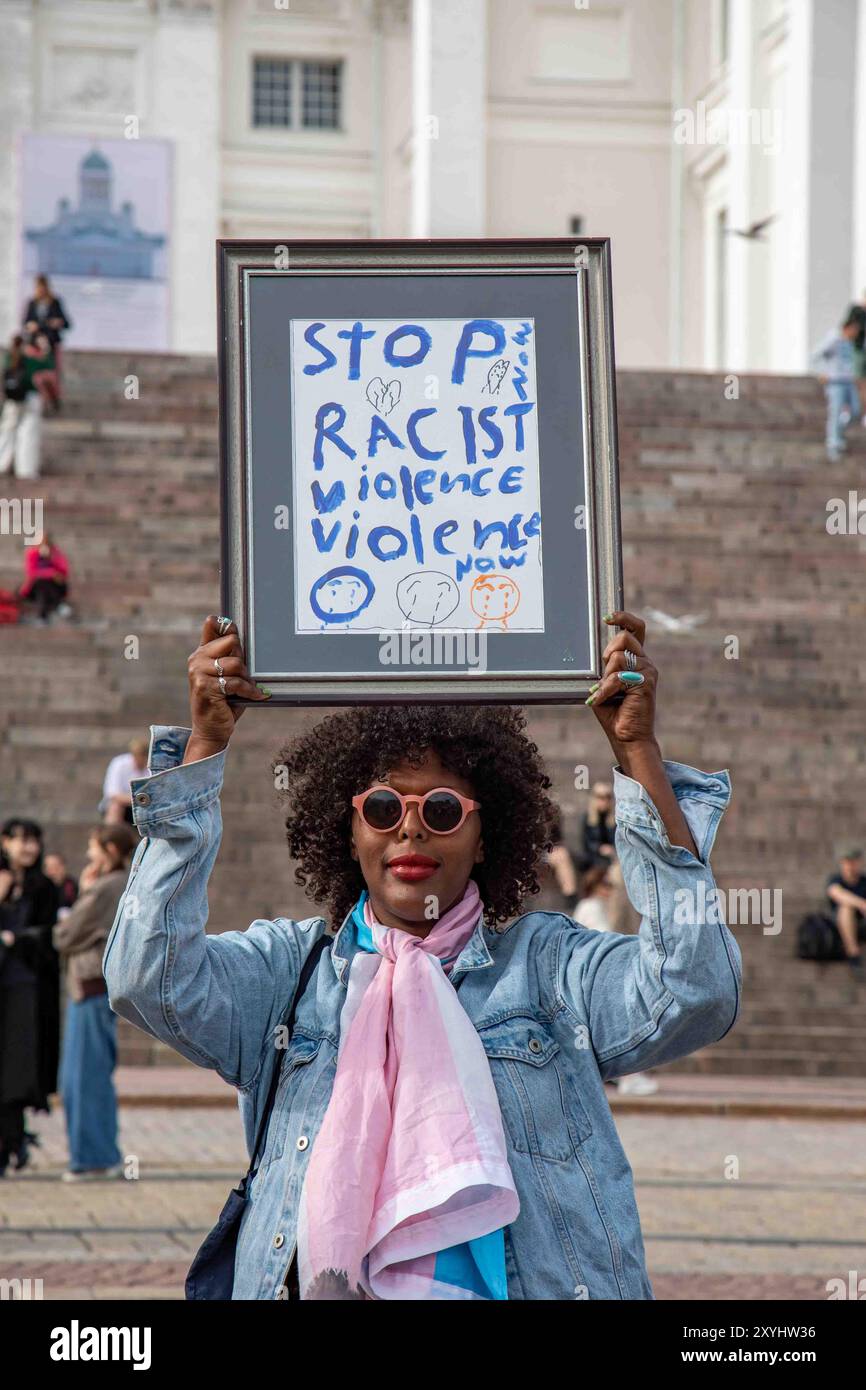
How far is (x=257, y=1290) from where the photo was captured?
315 centimetres

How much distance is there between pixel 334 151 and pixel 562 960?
41847 millimetres

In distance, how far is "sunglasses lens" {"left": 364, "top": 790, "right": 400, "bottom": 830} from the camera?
3.37 m

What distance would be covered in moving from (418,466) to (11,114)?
135ft

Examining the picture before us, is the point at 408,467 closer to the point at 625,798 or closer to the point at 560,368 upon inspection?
the point at 560,368

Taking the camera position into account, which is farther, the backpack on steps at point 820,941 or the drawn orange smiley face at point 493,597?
the backpack on steps at point 820,941

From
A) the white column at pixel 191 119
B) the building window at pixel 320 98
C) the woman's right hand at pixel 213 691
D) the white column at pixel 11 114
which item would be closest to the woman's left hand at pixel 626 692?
the woman's right hand at pixel 213 691

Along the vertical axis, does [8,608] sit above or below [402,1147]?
above

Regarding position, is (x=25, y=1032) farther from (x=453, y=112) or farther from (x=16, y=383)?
(x=453, y=112)

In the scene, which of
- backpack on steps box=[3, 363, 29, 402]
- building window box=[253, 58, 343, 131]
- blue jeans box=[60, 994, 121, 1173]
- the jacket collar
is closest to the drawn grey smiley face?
the jacket collar

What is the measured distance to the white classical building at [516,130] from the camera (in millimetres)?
33031

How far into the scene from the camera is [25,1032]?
10547 mm

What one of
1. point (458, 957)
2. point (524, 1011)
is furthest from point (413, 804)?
point (524, 1011)

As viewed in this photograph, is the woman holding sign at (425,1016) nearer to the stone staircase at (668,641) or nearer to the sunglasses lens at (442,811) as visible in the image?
the sunglasses lens at (442,811)

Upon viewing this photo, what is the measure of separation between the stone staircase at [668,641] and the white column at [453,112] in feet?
38.1
